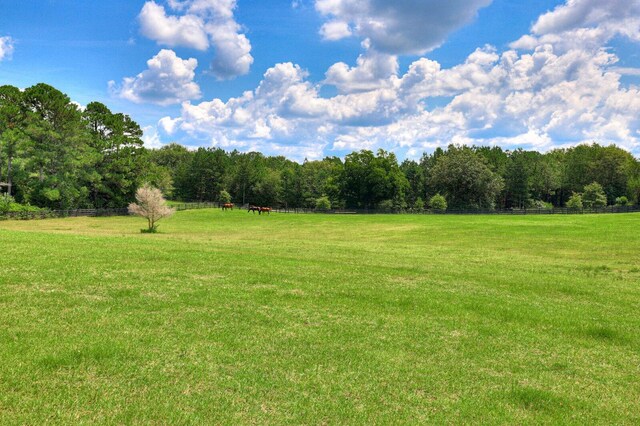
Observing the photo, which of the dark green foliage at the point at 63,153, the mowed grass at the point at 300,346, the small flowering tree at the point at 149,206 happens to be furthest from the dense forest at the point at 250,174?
the mowed grass at the point at 300,346

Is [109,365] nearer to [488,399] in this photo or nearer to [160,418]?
[160,418]

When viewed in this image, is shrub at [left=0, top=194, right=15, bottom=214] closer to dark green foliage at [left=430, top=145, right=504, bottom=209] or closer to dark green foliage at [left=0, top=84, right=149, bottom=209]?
dark green foliage at [left=0, top=84, right=149, bottom=209]

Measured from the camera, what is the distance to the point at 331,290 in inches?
523

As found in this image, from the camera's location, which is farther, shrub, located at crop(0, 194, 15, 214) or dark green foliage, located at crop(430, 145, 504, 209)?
dark green foliage, located at crop(430, 145, 504, 209)

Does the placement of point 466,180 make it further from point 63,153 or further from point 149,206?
point 63,153

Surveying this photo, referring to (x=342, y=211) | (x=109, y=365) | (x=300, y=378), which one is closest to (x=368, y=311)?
(x=300, y=378)

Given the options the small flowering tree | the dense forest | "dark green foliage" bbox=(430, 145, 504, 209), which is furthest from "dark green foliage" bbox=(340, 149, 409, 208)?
the small flowering tree

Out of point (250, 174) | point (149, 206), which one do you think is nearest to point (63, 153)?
point (149, 206)

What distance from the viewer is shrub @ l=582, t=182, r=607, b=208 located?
10038 centimetres

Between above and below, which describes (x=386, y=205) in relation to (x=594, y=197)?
below

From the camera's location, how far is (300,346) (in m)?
8.33

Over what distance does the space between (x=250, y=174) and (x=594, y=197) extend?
96333 mm

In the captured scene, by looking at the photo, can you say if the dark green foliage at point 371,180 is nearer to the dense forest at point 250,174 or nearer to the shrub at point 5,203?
the dense forest at point 250,174

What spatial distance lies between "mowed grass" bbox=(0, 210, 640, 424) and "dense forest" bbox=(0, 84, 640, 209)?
2468 inches
